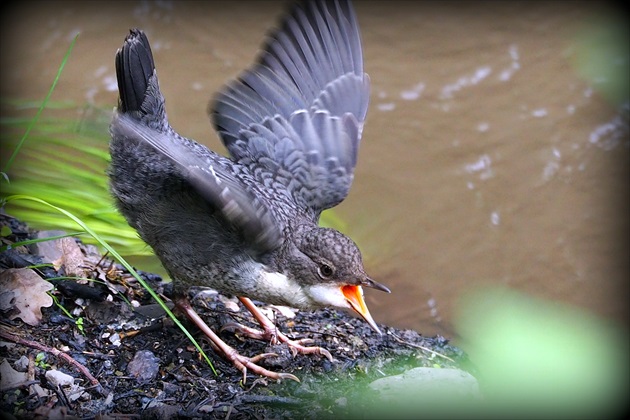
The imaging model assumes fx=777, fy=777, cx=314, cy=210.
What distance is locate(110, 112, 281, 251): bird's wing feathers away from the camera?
3.07 m

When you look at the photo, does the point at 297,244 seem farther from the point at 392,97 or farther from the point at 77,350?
the point at 392,97

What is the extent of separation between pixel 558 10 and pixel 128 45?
4.63 meters

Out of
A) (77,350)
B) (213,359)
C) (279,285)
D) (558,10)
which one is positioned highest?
(558,10)

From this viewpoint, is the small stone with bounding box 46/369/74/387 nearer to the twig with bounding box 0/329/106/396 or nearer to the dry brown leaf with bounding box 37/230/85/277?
the twig with bounding box 0/329/106/396

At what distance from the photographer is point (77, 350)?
342cm

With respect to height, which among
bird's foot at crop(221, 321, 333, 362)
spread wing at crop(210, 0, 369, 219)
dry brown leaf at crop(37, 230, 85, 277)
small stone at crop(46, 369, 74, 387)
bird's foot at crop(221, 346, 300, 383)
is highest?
spread wing at crop(210, 0, 369, 219)

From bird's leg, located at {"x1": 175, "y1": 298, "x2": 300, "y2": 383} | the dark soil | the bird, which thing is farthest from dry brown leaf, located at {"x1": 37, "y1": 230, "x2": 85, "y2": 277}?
bird's leg, located at {"x1": 175, "y1": 298, "x2": 300, "y2": 383}

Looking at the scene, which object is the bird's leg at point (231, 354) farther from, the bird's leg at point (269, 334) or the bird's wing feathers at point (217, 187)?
the bird's wing feathers at point (217, 187)

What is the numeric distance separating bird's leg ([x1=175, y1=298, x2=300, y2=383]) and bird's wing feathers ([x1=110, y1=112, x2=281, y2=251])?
1.81ft

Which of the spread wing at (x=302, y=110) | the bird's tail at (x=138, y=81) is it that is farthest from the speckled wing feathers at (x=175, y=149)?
the spread wing at (x=302, y=110)

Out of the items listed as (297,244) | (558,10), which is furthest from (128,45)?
(558,10)

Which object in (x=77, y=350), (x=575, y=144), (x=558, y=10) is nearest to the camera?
(x=77, y=350)

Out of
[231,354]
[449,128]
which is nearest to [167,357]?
[231,354]

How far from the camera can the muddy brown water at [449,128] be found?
4.94 m
